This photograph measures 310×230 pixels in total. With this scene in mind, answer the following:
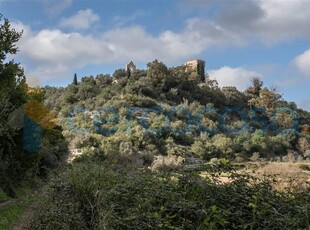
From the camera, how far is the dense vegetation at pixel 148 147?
632 centimetres

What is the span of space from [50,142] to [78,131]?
11.2 meters

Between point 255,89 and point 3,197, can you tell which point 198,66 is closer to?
point 255,89

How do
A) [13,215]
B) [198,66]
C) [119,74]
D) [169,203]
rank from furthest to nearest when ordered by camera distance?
[198,66]
[119,74]
[13,215]
[169,203]

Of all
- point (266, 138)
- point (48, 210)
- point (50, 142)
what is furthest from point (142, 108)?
point (48, 210)

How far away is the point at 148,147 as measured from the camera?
1662 inches

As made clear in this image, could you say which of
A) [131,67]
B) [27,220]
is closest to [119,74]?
[131,67]

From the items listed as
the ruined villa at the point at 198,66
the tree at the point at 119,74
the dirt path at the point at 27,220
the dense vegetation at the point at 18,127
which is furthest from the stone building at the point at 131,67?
the dirt path at the point at 27,220

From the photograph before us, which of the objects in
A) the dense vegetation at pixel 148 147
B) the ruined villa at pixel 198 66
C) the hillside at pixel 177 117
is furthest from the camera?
the ruined villa at pixel 198 66

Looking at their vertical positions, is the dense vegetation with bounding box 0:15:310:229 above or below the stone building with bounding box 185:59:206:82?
below

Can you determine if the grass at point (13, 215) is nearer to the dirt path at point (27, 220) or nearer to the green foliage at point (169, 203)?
the dirt path at point (27, 220)

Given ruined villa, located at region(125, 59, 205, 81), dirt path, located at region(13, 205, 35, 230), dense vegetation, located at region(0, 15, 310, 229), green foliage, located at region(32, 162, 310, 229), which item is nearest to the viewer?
green foliage, located at region(32, 162, 310, 229)

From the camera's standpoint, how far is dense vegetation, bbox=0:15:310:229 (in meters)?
6.32

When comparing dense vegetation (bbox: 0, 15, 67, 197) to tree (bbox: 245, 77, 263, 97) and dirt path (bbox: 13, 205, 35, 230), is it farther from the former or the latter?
tree (bbox: 245, 77, 263, 97)

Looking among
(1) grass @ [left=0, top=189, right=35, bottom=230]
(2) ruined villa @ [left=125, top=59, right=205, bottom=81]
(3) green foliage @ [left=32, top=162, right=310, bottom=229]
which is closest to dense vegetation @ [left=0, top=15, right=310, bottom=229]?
(3) green foliage @ [left=32, top=162, right=310, bottom=229]
